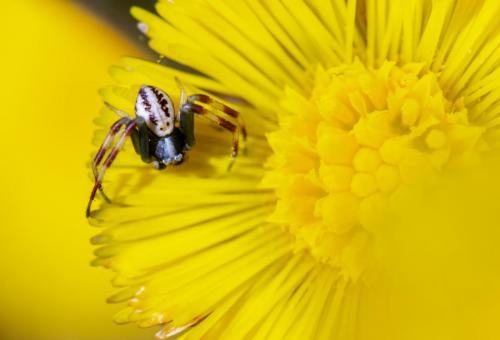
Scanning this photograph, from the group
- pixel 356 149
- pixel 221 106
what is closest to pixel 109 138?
pixel 221 106

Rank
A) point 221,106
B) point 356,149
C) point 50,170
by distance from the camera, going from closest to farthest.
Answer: point 356,149, point 221,106, point 50,170

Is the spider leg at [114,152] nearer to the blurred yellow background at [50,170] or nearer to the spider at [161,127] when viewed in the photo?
the spider at [161,127]

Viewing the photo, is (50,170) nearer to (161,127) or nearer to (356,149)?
(161,127)

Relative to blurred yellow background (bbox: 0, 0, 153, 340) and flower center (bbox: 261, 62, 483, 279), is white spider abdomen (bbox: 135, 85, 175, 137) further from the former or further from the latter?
blurred yellow background (bbox: 0, 0, 153, 340)

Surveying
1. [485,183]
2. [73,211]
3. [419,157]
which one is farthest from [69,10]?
[485,183]

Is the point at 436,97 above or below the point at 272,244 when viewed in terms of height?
above

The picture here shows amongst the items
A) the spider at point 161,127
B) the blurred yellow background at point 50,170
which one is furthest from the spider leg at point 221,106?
the blurred yellow background at point 50,170

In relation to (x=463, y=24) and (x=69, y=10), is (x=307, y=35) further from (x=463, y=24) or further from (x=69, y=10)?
(x=69, y=10)
